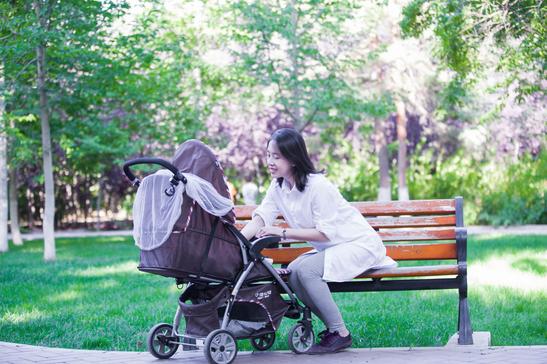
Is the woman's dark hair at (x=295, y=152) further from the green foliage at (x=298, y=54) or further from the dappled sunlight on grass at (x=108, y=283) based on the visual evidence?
the green foliage at (x=298, y=54)

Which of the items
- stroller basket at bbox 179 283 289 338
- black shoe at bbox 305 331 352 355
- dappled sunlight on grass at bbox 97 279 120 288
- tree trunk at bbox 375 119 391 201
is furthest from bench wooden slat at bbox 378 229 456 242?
tree trunk at bbox 375 119 391 201

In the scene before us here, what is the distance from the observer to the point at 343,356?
17.0 ft

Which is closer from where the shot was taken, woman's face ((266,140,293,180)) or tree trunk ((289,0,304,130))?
woman's face ((266,140,293,180))

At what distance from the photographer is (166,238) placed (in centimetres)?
468

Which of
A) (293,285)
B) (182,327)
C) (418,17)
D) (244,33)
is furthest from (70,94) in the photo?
(293,285)

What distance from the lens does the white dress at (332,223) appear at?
5.31 meters

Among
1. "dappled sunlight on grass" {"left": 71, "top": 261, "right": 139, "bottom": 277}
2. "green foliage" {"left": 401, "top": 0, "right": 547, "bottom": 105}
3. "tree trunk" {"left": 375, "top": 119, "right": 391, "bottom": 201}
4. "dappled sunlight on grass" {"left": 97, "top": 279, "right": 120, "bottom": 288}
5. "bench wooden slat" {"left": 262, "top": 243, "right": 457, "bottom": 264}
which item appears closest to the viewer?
"bench wooden slat" {"left": 262, "top": 243, "right": 457, "bottom": 264}

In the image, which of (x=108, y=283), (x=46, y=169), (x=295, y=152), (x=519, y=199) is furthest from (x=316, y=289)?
(x=519, y=199)

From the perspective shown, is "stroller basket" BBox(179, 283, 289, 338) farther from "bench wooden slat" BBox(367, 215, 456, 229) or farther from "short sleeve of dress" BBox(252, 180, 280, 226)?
"bench wooden slat" BBox(367, 215, 456, 229)

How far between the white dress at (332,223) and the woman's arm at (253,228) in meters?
0.03

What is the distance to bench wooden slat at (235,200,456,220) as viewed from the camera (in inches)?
232

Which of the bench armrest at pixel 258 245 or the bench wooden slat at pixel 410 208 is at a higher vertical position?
the bench wooden slat at pixel 410 208

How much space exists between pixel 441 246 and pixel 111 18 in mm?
9021

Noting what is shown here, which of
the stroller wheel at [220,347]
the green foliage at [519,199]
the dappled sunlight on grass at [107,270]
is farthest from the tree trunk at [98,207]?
the stroller wheel at [220,347]
